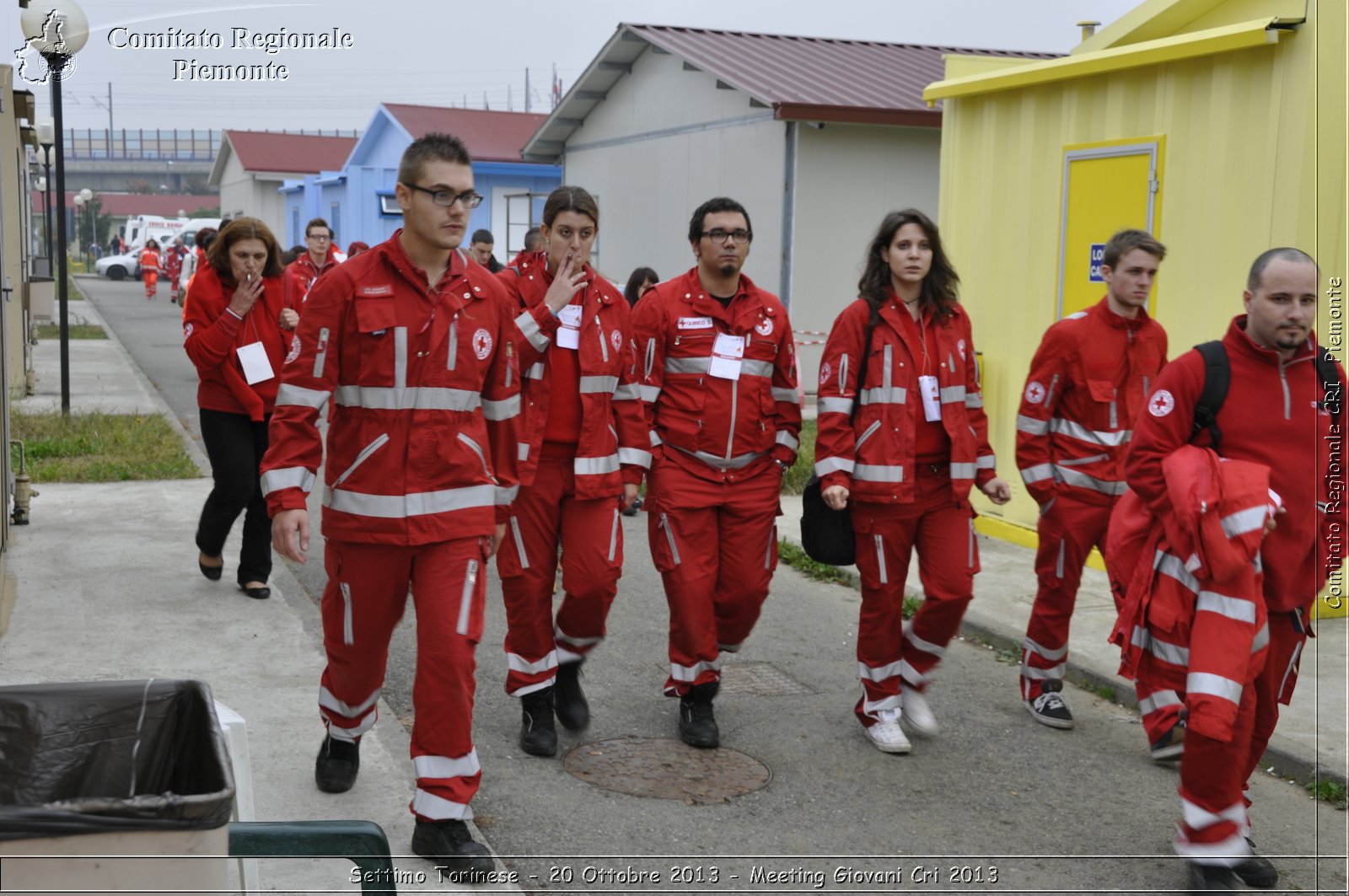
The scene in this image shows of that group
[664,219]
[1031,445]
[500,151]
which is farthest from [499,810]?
[500,151]

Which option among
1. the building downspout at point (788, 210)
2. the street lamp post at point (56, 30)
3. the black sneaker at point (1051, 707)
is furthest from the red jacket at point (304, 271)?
the building downspout at point (788, 210)

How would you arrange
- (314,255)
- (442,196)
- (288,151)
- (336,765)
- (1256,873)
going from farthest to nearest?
(288,151) → (314,255) → (336,765) → (1256,873) → (442,196)

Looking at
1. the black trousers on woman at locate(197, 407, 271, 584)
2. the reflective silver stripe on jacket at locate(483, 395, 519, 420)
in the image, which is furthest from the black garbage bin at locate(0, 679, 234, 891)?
the black trousers on woman at locate(197, 407, 271, 584)

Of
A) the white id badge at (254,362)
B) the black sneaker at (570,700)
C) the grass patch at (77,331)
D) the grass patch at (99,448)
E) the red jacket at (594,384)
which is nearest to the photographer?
the red jacket at (594,384)

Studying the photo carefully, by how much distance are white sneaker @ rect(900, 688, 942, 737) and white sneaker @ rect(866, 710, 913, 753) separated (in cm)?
10

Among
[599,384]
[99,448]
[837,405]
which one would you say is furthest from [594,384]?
[99,448]

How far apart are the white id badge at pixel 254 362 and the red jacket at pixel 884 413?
3.07 m

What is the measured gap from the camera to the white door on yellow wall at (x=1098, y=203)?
28.4ft

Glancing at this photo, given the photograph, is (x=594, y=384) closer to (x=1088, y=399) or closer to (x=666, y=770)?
(x=666, y=770)

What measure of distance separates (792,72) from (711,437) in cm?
1429

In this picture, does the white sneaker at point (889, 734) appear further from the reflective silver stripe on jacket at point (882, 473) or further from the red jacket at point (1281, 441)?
the red jacket at point (1281, 441)

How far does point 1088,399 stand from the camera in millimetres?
6125

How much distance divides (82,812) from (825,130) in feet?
53.6

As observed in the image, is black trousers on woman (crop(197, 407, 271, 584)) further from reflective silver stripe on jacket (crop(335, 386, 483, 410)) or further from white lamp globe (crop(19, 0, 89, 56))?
white lamp globe (crop(19, 0, 89, 56))
